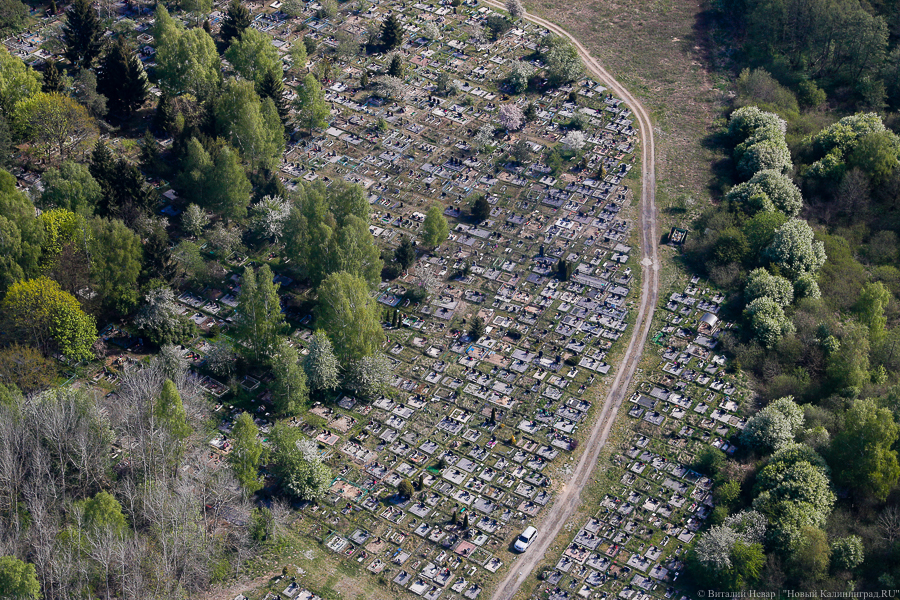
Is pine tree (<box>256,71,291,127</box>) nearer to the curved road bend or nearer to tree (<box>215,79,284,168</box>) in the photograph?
tree (<box>215,79,284,168</box>)

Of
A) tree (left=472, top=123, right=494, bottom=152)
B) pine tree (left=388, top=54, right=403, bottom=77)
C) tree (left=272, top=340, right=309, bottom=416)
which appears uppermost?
pine tree (left=388, top=54, right=403, bottom=77)

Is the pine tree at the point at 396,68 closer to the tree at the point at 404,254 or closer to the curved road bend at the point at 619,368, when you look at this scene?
the curved road bend at the point at 619,368

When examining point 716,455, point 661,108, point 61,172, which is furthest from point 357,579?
point 661,108

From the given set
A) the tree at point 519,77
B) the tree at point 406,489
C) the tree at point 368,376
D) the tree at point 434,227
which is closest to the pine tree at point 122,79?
the tree at point 434,227

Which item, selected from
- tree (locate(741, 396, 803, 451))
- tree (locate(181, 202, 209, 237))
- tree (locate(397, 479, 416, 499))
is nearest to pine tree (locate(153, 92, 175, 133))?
tree (locate(181, 202, 209, 237))

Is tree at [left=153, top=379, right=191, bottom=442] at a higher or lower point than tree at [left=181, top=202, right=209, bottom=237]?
lower

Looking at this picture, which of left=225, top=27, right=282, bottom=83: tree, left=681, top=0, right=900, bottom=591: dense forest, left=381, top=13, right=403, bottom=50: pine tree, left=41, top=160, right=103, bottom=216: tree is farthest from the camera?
left=381, top=13, right=403, bottom=50: pine tree
